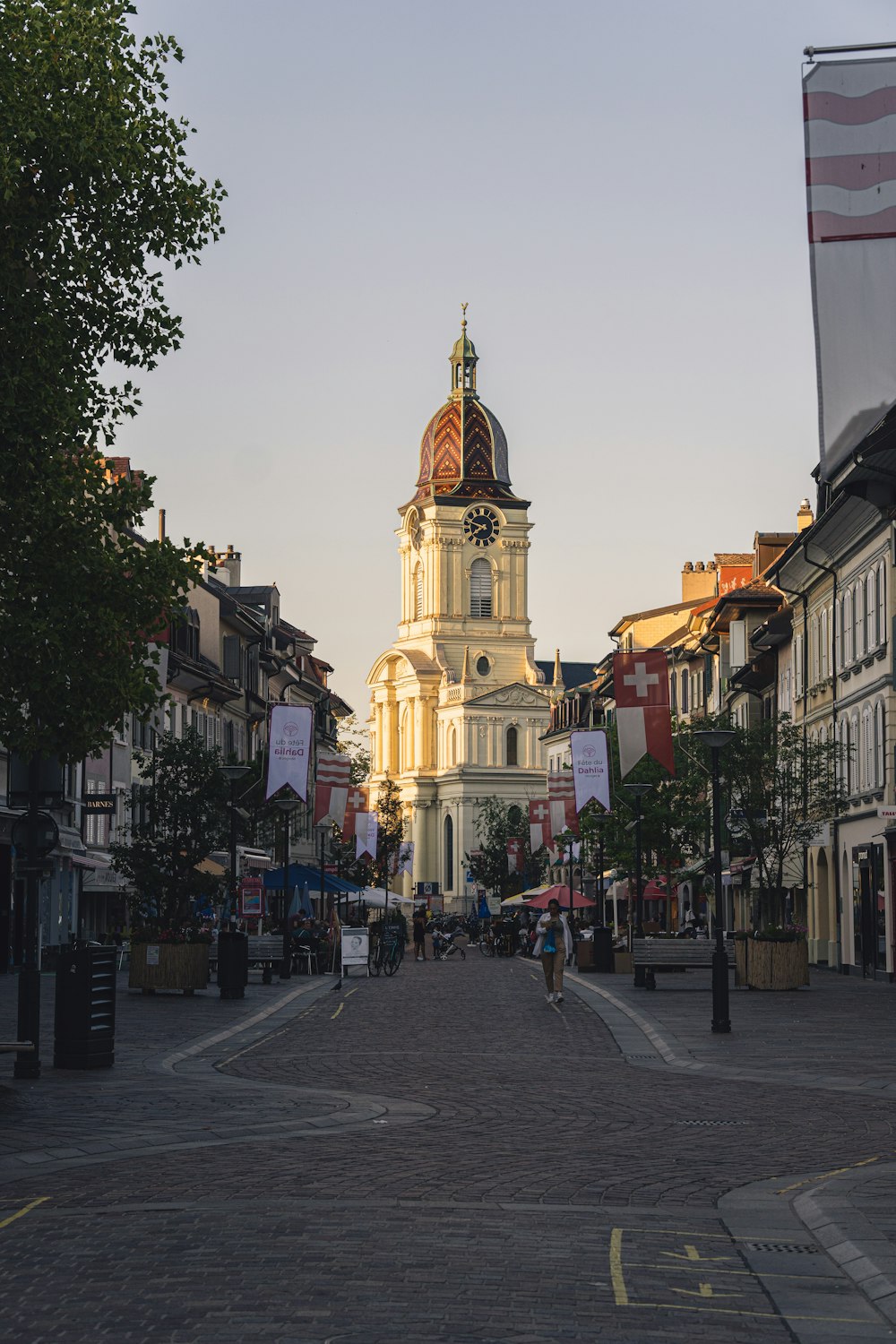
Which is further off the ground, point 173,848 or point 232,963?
point 173,848

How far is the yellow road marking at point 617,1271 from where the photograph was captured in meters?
8.42

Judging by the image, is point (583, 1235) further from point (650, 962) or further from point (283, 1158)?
point (650, 962)

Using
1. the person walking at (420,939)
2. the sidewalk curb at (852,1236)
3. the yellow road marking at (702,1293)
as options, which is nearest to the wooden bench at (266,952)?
the person walking at (420,939)

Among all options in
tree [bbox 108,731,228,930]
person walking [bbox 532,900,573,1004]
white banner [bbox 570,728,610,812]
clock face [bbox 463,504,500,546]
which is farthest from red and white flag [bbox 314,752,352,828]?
clock face [bbox 463,504,500,546]

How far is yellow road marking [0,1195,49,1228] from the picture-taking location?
10.2m

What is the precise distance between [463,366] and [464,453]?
875 cm

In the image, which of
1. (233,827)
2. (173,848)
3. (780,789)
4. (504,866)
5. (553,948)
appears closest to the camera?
(553,948)

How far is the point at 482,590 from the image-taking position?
17050 centimetres

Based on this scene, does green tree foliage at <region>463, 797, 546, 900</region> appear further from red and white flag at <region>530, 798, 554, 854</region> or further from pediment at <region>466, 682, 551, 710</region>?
red and white flag at <region>530, 798, 554, 854</region>

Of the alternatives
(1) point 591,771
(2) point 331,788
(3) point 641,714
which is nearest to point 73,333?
(3) point 641,714

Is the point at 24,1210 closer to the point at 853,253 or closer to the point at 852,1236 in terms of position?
the point at 852,1236

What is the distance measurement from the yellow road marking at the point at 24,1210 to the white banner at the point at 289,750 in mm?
28478

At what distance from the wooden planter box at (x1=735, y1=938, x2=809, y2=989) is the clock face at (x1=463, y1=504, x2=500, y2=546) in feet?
433

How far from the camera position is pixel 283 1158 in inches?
512
